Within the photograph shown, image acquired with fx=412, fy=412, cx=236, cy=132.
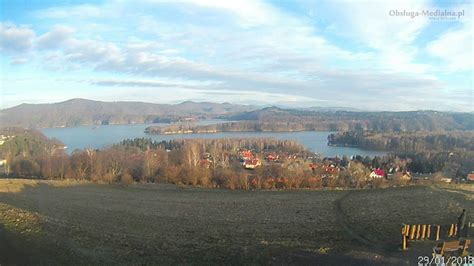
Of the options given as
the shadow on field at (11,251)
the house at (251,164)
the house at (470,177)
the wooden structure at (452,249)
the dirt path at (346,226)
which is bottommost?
the house at (470,177)

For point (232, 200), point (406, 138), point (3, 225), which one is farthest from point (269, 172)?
point (406, 138)

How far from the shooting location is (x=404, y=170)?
3406 centimetres

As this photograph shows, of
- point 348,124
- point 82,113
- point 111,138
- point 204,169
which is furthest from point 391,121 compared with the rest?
point 82,113

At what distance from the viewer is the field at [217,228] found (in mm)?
7551

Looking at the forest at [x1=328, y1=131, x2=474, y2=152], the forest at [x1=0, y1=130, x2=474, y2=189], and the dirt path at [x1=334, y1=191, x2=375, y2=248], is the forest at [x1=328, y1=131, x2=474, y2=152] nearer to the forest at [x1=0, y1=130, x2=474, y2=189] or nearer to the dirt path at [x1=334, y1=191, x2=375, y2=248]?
the forest at [x1=0, y1=130, x2=474, y2=189]

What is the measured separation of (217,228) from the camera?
10.9m

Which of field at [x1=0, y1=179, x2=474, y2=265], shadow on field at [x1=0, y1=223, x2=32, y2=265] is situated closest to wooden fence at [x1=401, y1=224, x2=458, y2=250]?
field at [x1=0, y1=179, x2=474, y2=265]

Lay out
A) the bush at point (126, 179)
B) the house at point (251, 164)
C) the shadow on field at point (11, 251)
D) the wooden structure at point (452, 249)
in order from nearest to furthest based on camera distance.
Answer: the wooden structure at point (452, 249) → the shadow on field at point (11, 251) → the bush at point (126, 179) → the house at point (251, 164)

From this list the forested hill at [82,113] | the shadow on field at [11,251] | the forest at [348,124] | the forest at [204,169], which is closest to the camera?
the shadow on field at [11,251]

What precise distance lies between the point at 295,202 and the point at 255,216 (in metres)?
4.38

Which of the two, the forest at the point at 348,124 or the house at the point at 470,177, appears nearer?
the house at the point at 470,177

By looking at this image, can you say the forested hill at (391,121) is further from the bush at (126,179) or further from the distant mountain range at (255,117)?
the bush at (126,179)

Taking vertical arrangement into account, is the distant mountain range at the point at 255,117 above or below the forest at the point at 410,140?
above

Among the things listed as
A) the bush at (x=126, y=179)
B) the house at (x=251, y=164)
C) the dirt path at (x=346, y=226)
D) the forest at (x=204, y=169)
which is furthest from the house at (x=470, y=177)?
the bush at (x=126, y=179)
